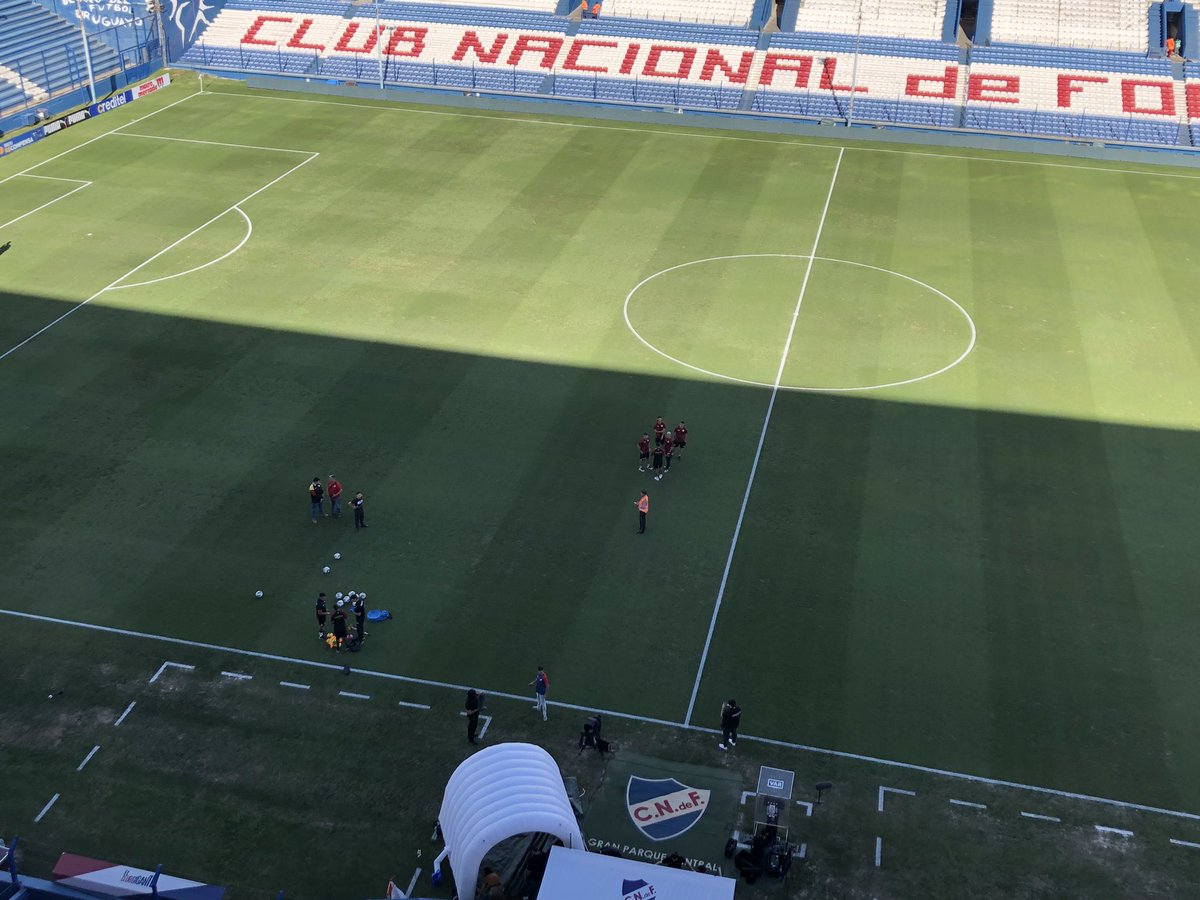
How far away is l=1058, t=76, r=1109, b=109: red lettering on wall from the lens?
7531 centimetres

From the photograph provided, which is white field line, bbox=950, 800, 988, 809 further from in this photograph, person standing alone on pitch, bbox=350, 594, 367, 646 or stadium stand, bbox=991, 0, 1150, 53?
stadium stand, bbox=991, 0, 1150, 53

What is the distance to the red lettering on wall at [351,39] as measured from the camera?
83438mm

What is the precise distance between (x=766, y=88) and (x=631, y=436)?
44496 millimetres

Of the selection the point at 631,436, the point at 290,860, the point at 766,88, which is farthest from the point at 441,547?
the point at 766,88

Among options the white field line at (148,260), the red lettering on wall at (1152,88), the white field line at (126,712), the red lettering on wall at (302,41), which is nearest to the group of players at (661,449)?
the white field line at (126,712)

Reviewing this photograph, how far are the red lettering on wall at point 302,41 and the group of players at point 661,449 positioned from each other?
184ft

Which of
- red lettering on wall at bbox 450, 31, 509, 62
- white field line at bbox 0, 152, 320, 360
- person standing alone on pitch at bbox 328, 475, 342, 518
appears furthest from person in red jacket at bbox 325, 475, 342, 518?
red lettering on wall at bbox 450, 31, 509, 62

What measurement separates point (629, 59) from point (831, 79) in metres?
13.2

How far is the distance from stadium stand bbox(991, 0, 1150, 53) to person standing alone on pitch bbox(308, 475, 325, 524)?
204ft

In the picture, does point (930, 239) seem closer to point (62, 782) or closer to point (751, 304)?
point (751, 304)

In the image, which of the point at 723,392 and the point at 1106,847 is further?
the point at 723,392

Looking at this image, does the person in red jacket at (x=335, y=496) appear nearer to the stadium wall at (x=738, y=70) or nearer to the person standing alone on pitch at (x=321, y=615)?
the person standing alone on pitch at (x=321, y=615)

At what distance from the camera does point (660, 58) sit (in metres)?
80.9

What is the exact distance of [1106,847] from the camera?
26.0 m
